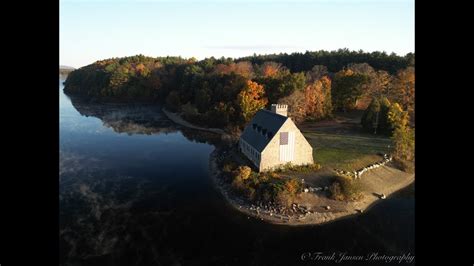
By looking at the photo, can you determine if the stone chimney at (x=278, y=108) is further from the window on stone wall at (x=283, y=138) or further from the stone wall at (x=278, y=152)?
the window on stone wall at (x=283, y=138)

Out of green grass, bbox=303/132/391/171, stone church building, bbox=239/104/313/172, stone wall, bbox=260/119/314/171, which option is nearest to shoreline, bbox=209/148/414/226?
stone wall, bbox=260/119/314/171

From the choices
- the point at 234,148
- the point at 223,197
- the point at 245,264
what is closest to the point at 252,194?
the point at 223,197

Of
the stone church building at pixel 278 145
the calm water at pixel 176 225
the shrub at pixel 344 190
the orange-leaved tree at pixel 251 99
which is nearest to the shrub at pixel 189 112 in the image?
the orange-leaved tree at pixel 251 99

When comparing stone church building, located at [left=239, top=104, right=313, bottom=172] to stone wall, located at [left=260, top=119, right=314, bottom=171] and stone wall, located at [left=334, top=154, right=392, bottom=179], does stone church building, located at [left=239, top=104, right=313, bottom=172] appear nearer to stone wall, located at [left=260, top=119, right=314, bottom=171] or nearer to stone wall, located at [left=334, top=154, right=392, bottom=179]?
stone wall, located at [left=260, top=119, right=314, bottom=171]

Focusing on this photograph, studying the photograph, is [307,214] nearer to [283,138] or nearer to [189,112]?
[283,138]

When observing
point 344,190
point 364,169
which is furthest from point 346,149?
point 344,190

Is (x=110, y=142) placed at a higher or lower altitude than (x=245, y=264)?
higher
